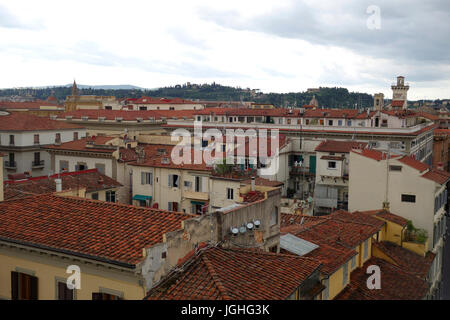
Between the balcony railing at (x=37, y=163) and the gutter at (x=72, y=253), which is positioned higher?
the gutter at (x=72, y=253)

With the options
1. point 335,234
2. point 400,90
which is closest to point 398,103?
point 400,90

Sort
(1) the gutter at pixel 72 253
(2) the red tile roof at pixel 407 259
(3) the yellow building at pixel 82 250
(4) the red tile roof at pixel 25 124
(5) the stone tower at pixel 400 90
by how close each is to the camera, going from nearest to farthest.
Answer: (1) the gutter at pixel 72 253 < (3) the yellow building at pixel 82 250 < (2) the red tile roof at pixel 407 259 < (4) the red tile roof at pixel 25 124 < (5) the stone tower at pixel 400 90

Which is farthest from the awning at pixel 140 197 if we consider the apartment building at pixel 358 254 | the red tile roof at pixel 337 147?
the red tile roof at pixel 337 147

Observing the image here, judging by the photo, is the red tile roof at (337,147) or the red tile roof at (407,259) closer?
the red tile roof at (407,259)

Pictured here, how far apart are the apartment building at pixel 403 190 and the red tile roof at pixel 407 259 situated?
2651 mm

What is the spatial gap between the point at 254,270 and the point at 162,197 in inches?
1094

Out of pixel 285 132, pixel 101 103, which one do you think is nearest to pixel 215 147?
pixel 285 132

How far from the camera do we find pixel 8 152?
2089 inches

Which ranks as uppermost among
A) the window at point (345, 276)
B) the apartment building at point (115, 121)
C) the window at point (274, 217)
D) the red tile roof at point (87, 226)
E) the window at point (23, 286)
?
the apartment building at point (115, 121)

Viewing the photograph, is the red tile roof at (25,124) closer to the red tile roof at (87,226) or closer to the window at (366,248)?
the red tile roof at (87,226)

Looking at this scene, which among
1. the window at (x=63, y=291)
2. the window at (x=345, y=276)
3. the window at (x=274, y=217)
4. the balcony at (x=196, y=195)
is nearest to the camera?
the window at (x=63, y=291)

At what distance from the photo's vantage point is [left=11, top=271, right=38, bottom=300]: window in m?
13.6

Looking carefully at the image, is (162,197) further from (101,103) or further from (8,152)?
(101,103)

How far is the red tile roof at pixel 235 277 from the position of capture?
11398 millimetres
